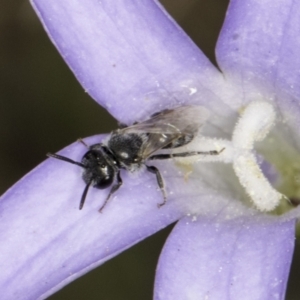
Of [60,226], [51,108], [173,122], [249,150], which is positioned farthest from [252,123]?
[51,108]

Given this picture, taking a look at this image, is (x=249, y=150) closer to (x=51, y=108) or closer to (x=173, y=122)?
(x=173, y=122)

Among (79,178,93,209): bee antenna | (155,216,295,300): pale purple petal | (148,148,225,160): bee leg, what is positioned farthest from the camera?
(148,148,225,160): bee leg

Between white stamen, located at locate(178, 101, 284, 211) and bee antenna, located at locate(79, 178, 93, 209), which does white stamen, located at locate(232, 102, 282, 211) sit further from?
bee antenna, located at locate(79, 178, 93, 209)

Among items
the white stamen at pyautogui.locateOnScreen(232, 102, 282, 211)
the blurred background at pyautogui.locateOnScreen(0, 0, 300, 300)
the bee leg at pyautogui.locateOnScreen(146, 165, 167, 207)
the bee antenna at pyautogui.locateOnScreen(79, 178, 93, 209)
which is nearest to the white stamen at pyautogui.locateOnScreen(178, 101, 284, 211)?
the white stamen at pyautogui.locateOnScreen(232, 102, 282, 211)

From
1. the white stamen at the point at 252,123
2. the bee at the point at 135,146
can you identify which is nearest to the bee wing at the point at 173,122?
the bee at the point at 135,146


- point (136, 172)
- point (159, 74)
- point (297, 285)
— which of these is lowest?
point (297, 285)

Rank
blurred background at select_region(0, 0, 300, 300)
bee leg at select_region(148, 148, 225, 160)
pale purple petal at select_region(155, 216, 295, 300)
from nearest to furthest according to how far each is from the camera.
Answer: pale purple petal at select_region(155, 216, 295, 300) → bee leg at select_region(148, 148, 225, 160) → blurred background at select_region(0, 0, 300, 300)

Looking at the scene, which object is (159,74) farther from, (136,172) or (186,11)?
(186,11)

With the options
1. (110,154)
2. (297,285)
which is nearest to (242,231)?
(110,154)
